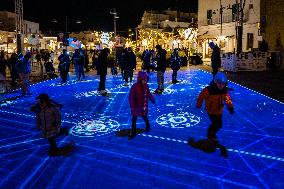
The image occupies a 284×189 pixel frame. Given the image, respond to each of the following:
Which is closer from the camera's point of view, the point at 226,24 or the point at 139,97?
the point at 139,97

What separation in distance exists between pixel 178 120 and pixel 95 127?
2.17m

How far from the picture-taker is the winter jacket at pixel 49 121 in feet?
22.0

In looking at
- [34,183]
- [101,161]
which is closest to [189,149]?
[101,161]

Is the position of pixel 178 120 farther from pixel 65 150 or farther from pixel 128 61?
pixel 128 61

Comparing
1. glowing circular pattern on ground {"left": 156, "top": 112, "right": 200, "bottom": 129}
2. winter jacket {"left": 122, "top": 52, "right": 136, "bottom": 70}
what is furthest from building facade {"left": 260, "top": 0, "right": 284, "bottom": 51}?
glowing circular pattern on ground {"left": 156, "top": 112, "right": 200, "bottom": 129}

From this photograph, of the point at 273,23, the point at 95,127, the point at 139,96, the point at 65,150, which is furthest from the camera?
the point at 273,23

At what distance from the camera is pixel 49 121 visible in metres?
6.75

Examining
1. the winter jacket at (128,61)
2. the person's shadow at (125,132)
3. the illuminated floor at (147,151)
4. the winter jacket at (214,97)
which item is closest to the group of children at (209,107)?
the winter jacket at (214,97)

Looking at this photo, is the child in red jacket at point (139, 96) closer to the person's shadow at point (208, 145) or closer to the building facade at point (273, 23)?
the person's shadow at point (208, 145)

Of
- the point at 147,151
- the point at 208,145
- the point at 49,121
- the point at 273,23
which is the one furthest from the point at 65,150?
the point at 273,23

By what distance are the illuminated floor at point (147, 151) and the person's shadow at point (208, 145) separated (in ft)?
0.35

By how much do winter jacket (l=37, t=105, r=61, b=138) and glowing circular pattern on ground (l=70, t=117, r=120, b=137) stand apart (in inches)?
56.9

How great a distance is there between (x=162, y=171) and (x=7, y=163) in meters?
2.74

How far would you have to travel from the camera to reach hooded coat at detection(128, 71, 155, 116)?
7688 millimetres
